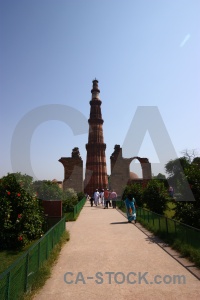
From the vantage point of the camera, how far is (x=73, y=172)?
111 feet

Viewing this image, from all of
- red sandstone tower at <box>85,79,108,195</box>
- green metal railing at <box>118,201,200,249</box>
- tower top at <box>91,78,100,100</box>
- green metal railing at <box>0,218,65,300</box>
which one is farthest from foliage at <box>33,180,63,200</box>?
tower top at <box>91,78,100,100</box>

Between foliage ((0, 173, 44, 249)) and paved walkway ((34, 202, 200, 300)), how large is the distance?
167 cm

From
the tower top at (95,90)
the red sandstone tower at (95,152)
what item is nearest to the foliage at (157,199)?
the red sandstone tower at (95,152)

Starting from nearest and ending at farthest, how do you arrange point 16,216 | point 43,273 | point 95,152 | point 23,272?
point 23,272
point 43,273
point 16,216
point 95,152

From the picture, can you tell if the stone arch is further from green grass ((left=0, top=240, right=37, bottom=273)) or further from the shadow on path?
green grass ((left=0, top=240, right=37, bottom=273))

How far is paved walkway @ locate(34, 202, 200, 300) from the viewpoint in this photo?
13.6 feet

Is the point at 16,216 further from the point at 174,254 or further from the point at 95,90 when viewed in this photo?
the point at 95,90

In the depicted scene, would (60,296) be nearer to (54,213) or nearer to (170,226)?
(170,226)

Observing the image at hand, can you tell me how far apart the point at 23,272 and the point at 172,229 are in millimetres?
5671

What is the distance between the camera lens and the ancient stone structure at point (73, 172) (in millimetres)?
32969

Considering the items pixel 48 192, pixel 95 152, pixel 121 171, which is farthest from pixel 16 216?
pixel 95 152

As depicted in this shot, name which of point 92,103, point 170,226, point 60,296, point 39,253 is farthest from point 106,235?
point 92,103

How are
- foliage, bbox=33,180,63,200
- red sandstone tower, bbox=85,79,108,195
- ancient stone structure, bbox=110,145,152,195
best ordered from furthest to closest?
red sandstone tower, bbox=85,79,108,195
ancient stone structure, bbox=110,145,152,195
foliage, bbox=33,180,63,200

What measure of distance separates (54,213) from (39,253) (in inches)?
287
